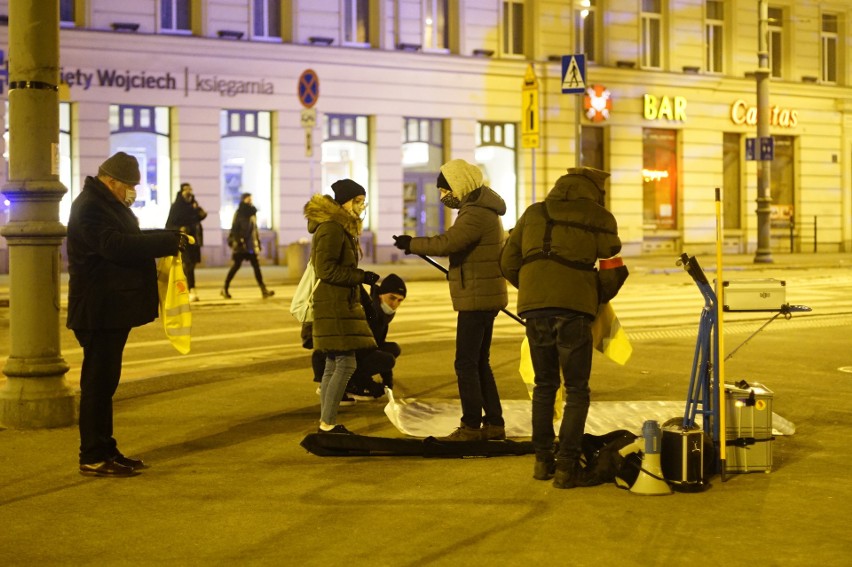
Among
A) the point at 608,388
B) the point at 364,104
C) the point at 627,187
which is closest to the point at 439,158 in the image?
the point at 364,104

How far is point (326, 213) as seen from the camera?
8.38m

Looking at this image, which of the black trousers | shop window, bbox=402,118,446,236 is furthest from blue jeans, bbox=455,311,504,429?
shop window, bbox=402,118,446,236

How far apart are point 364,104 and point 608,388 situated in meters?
22.0

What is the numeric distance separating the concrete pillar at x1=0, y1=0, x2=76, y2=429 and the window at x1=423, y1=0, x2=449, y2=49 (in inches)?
961

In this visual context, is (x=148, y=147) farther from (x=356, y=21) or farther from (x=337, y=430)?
(x=337, y=430)

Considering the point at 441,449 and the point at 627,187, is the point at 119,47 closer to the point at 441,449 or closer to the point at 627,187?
the point at 627,187

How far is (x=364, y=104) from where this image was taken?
32.1m

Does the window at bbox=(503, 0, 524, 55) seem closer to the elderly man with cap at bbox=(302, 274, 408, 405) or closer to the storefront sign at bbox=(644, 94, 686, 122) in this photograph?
the storefront sign at bbox=(644, 94, 686, 122)

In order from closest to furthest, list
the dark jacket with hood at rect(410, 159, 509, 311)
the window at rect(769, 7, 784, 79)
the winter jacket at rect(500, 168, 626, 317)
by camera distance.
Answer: the winter jacket at rect(500, 168, 626, 317)
the dark jacket with hood at rect(410, 159, 509, 311)
the window at rect(769, 7, 784, 79)

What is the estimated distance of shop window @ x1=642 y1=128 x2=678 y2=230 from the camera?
121ft

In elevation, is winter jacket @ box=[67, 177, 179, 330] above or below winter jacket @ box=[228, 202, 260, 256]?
below

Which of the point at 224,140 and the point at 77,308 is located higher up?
the point at 224,140

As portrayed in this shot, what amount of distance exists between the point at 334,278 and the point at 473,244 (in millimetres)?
888

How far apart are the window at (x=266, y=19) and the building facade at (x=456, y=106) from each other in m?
0.04
